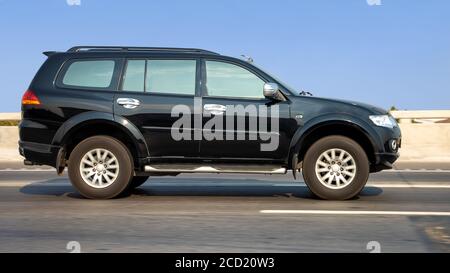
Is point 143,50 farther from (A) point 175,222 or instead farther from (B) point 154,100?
(A) point 175,222

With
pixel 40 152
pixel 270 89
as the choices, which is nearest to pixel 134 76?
pixel 40 152

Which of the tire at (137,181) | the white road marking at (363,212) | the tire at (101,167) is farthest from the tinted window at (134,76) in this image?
the white road marking at (363,212)

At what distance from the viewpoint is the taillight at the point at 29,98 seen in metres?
9.04

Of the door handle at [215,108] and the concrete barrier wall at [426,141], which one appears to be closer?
the door handle at [215,108]

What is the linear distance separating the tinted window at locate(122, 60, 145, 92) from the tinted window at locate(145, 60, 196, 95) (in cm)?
8

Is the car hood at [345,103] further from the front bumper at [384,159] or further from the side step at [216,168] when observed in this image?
the side step at [216,168]

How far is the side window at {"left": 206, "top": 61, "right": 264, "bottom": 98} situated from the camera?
Result: 8969 mm

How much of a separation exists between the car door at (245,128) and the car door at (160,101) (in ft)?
0.74

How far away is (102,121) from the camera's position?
889 cm

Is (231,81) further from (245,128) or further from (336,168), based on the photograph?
(336,168)

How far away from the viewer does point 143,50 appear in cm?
928
